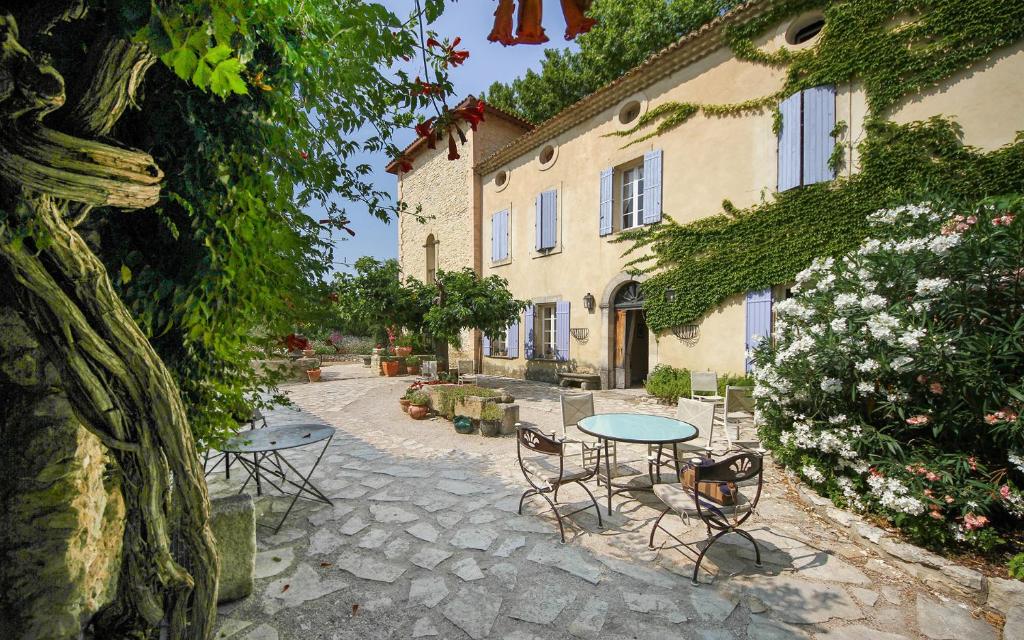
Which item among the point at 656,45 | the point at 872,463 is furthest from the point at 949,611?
the point at 656,45

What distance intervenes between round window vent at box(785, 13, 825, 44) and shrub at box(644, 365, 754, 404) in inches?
236

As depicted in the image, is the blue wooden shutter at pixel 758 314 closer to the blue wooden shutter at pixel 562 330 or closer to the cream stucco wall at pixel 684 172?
the cream stucco wall at pixel 684 172

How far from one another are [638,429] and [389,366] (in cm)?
1105

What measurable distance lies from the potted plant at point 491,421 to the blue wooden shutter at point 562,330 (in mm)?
5187

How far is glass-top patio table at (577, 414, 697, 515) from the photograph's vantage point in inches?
134

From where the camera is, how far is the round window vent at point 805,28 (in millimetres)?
7152

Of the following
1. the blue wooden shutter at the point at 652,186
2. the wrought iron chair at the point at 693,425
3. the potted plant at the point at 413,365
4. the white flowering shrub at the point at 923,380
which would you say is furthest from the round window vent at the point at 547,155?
the wrought iron chair at the point at 693,425

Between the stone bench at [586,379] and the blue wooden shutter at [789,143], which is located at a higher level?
the blue wooden shutter at [789,143]

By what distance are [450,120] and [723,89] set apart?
846cm

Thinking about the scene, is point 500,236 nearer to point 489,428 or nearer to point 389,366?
point 389,366

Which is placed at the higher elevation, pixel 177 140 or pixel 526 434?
pixel 177 140

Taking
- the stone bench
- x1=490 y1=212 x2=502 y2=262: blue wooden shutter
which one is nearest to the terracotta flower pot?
the stone bench

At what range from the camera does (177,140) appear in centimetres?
142

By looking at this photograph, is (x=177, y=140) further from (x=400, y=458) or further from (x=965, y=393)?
(x=965, y=393)
